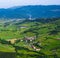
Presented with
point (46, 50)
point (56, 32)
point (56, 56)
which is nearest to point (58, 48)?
point (46, 50)

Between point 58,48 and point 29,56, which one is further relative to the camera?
point 58,48

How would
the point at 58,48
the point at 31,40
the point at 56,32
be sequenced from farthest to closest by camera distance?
the point at 56,32, the point at 31,40, the point at 58,48

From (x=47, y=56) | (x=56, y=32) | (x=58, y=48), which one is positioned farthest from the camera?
(x=56, y=32)

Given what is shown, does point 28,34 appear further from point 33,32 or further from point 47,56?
point 47,56

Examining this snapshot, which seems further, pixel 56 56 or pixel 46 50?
pixel 46 50

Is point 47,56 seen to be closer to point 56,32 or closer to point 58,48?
point 58,48

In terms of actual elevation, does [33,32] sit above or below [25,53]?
below

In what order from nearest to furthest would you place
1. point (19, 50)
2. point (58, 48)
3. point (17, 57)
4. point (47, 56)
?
point (17, 57), point (47, 56), point (19, 50), point (58, 48)

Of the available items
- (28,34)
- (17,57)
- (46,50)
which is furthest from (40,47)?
(28,34)

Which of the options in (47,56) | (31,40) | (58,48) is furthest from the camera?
(31,40)
